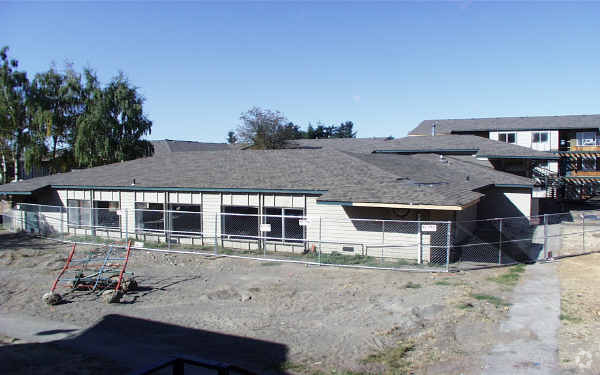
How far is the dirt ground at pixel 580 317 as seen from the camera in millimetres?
8008

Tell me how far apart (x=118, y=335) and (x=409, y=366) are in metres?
6.03

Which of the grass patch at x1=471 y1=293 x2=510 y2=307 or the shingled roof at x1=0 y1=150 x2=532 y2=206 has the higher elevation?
the shingled roof at x1=0 y1=150 x2=532 y2=206

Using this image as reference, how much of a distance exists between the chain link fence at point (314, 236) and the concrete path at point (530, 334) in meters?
2.47

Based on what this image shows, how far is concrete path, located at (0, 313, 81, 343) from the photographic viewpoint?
981 cm

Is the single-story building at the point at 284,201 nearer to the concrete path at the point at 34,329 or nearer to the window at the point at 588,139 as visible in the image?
the concrete path at the point at 34,329

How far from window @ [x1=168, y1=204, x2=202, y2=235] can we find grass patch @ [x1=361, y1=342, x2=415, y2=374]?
1407cm

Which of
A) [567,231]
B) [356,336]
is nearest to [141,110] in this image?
[567,231]

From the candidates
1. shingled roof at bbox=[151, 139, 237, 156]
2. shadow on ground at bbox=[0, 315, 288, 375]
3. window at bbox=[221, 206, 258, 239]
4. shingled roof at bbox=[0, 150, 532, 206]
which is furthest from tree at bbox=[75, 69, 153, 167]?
shadow on ground at bbox=[0, 315, 288, 375]

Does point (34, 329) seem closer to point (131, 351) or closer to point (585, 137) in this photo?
point (131, 351)

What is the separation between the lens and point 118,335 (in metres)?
9.85

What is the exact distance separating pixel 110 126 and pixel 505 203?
3229 centimetres

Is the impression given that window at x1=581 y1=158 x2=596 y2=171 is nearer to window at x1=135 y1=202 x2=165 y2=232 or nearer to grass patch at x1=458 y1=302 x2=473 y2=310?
grass patch at x1=458 y1=302 x2=473 y2=310

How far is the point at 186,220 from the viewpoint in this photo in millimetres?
22266

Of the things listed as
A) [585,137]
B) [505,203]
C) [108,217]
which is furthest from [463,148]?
[108,217]
